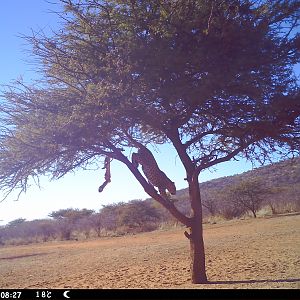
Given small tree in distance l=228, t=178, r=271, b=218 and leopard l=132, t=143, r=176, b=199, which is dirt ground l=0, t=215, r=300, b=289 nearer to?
leopard l=132, t=143, r=176, b=199

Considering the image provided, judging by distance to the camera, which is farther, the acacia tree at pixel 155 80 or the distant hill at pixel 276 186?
the distant hill at pixel 276 186

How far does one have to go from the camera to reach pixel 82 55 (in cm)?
1106

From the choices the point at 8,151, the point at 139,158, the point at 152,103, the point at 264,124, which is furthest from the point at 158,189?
the point at 8,151

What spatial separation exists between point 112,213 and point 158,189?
43749 mm

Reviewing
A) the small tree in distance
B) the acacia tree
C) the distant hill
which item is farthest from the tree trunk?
the small tree in distance

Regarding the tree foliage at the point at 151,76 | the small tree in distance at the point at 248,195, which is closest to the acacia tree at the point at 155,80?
the tree foliage at the point at 151,76

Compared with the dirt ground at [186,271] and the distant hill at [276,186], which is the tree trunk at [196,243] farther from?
the distant hill at [276,186]

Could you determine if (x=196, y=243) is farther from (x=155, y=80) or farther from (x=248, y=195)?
(x=248, y=195)

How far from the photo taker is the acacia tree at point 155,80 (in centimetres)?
1060

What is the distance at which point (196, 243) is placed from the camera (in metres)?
11.5

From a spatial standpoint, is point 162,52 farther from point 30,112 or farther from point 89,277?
point 89,277

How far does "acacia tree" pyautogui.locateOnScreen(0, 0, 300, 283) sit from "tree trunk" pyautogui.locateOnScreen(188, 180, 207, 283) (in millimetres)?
26

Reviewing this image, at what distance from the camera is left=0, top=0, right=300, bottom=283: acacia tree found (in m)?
10.6

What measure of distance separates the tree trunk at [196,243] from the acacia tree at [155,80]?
0.08 ft
